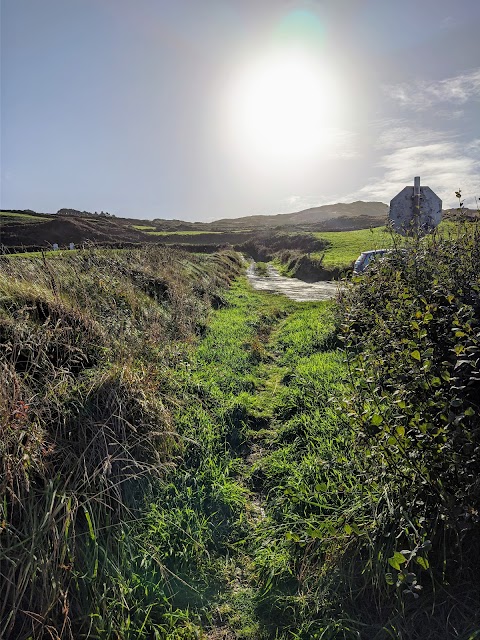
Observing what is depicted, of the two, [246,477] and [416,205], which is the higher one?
[416,205]

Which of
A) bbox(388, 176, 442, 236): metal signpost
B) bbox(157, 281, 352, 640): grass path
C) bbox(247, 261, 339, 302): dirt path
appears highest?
bbox(388, 176, 442, 236): metal signpost

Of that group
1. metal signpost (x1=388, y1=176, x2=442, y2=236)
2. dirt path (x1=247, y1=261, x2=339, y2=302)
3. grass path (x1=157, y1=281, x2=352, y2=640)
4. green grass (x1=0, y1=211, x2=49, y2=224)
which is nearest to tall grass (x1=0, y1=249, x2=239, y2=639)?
grass path (x1=157, y1=281, x2=352, y2=640)

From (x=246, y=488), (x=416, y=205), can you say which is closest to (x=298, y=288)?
(x=416, y=205)

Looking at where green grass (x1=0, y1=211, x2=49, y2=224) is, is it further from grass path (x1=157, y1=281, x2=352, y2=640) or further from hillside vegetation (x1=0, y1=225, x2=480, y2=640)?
hillside vegetation (x1=0, y1=225, x2=480, y2=640)

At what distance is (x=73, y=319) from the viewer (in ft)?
15.8

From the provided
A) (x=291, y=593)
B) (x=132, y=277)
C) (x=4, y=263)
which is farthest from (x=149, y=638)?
(x=132, y=277)

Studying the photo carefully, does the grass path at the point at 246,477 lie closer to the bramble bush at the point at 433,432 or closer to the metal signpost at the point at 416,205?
the bramble bush at the point at 433,432

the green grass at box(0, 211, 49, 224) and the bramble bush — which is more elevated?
the green grass at box(0, 211, 49, 224)

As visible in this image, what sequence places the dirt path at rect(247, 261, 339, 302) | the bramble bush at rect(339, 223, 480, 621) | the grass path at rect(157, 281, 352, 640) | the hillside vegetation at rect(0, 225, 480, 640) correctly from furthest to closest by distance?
the dirt path at rect(247, 261, 339, 302) → the grass path at rect(157, 281, 352, 640) → the hillside vegetation at rect(0, 225, 480, 640) → the bramble bush at rect(339, 223, 480, 621)

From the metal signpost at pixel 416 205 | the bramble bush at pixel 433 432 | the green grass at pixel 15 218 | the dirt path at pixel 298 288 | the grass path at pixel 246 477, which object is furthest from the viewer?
the green grass at pixel 15 218

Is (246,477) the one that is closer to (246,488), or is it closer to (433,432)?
(246,488)

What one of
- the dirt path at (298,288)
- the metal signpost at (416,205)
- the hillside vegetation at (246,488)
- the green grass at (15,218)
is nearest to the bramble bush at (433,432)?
the hillside vegetation at (246,488)

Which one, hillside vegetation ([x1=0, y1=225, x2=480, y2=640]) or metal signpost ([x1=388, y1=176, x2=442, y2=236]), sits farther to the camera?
metal signpost ([x1=388, y1=176, x2=442, y2=236])

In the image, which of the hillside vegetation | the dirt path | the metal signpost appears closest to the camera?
the hillside vegetation
